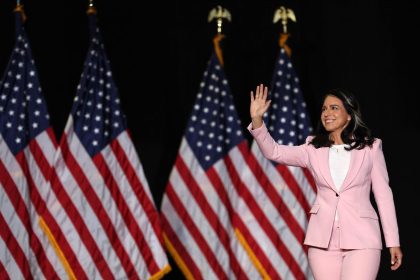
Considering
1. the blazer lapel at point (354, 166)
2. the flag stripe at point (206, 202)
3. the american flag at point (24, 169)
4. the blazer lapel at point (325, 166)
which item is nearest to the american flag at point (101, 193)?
the american flag at point (24, 169)

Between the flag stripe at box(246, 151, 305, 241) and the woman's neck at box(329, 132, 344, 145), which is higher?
the woman's neck at box(329, 132, 344, 145)

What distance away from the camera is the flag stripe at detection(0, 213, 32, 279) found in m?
4.98

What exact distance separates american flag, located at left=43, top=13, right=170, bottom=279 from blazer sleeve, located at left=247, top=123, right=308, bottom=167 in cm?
197

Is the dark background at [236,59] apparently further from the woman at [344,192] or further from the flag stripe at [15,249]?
the woman at [344,192]

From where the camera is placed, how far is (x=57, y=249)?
5.06 m

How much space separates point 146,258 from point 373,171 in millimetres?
2328

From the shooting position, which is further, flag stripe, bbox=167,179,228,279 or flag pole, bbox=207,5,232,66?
flag pole, bbox=207,5,232,66

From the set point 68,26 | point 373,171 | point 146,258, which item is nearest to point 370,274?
point 373,171

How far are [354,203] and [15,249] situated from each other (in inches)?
103

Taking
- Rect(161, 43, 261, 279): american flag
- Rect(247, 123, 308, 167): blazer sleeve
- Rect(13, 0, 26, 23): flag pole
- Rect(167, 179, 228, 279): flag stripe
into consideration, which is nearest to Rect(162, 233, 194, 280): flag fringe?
Rect(161, 43, 261, 279): american flag

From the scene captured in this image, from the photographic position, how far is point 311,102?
5.91m

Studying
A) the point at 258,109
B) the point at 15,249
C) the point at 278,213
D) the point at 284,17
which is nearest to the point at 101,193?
the point at 15,249

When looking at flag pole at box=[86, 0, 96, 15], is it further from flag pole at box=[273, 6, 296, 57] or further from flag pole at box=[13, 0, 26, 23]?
flag pole at box=[273, 6, 296, 57]

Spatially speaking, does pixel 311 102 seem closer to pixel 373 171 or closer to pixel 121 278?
pixel 121 278
